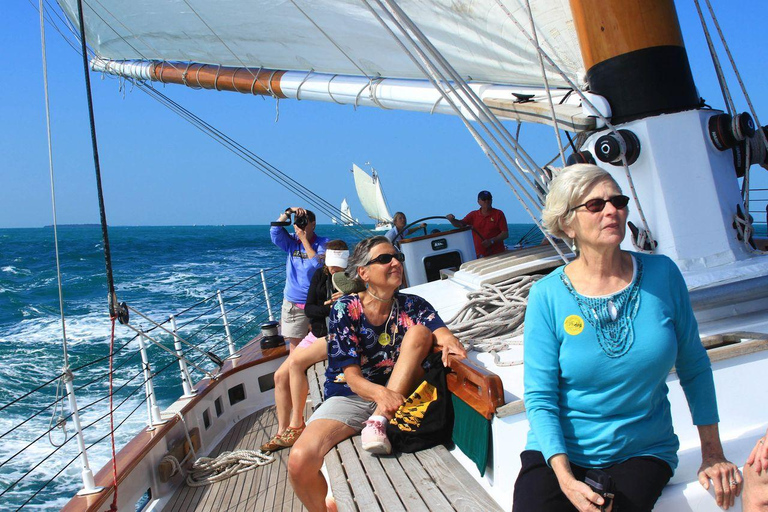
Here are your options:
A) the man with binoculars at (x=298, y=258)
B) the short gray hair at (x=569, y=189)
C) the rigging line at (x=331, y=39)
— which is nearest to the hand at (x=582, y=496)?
the short gray hair at (x=569, y=189)

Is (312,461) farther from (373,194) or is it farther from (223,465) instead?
(373,194)

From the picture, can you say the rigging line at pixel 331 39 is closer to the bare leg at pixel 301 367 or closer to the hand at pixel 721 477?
the bare leg at pixel 301 367

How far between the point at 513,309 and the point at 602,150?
0.90 meters

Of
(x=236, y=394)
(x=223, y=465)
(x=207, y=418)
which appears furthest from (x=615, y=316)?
(x=236, y=394)

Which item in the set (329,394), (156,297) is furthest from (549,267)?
(156,297)

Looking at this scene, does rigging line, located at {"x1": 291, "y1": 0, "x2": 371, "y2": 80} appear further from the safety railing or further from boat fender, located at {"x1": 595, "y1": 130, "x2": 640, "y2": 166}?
boat fender, located at {"x1": 595, "y1": 130, "x2": 640, "y2": 166}

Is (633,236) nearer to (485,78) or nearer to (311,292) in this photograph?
(311,292)

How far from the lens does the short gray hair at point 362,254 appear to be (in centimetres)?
269

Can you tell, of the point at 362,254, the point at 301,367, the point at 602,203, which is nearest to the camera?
the point at 602,203

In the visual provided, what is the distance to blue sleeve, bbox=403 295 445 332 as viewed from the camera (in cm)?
277

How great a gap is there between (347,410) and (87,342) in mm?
10606

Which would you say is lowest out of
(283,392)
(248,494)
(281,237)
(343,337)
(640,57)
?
(248,494)

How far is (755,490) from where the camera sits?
4.86ft

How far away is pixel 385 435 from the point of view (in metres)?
2.47
